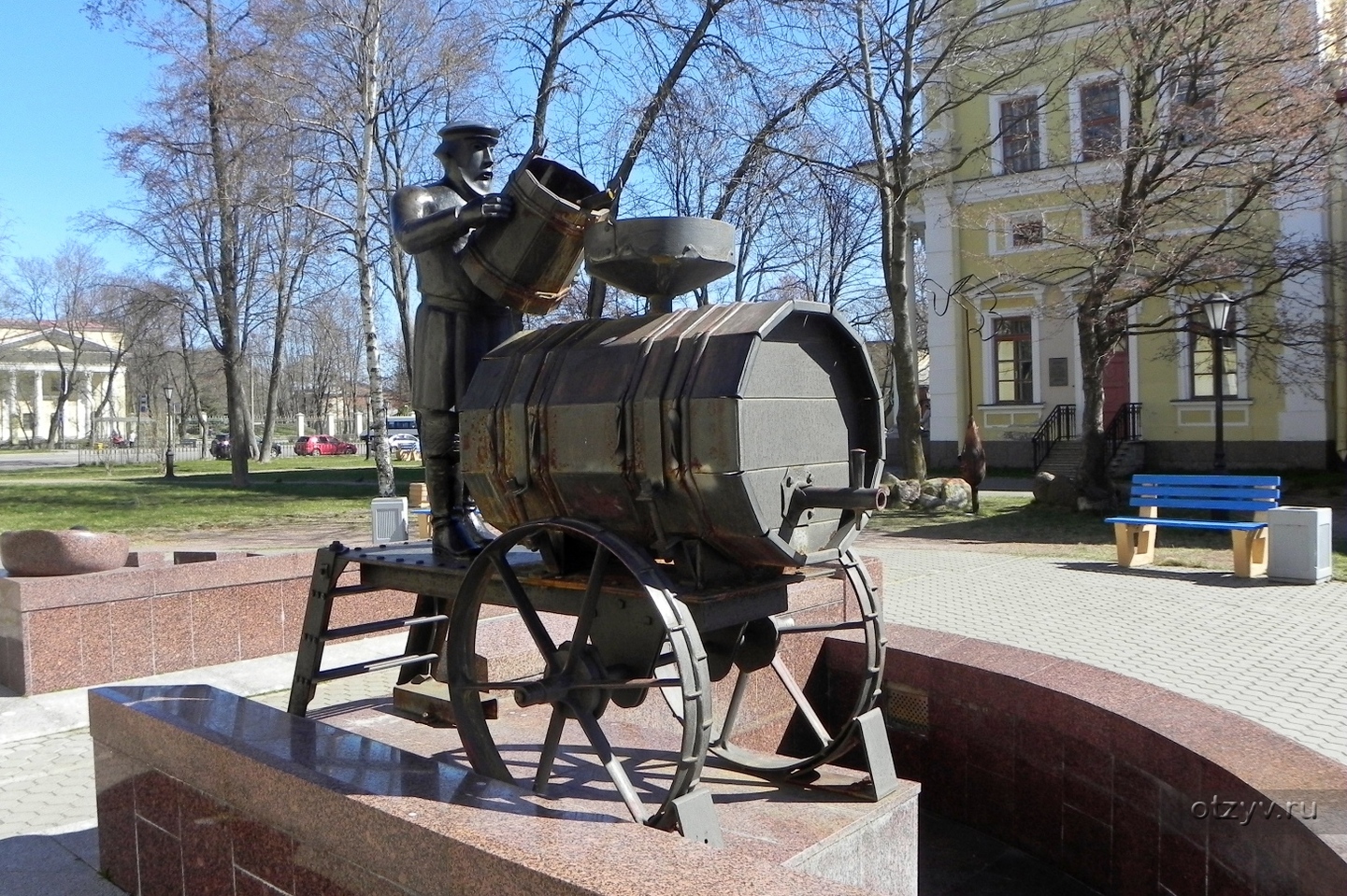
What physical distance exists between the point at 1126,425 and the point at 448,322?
2411cm

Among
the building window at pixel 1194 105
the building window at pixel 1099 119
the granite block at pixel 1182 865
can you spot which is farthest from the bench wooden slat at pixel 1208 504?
the granite block at pixel 1182 865

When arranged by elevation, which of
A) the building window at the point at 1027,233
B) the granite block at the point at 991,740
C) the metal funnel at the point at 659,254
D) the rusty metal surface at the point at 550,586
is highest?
the building window at the point at 1027,233

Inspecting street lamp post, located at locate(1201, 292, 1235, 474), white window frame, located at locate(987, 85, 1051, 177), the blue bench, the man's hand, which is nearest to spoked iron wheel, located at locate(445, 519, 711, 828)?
the man's hand

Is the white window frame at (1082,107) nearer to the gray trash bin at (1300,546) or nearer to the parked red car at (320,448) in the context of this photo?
the gray trash bin at (1300,546)

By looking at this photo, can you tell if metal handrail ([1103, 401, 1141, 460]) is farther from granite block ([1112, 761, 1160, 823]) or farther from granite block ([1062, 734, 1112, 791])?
granite block ([1112, 761, 1160, 823])

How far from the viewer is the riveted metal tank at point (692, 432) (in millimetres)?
3016

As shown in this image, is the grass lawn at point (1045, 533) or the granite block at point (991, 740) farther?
the grass lawn at point (1045, 533)

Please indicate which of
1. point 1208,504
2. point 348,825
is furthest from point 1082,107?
point 348,825

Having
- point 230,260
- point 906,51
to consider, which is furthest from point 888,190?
point 230,260

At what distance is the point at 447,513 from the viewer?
14.4 ft

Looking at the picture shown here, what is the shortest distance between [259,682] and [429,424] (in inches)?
127

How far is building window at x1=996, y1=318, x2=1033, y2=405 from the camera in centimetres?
2723

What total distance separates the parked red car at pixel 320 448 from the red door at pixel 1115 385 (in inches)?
1627

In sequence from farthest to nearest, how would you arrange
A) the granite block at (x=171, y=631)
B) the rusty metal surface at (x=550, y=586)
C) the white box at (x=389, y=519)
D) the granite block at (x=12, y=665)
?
the white box at (x=389, y=519), the granite block at (x=171, y=631), the granite block at (x=12, y=665), the rusty metal surface at (x=550, y=586)
